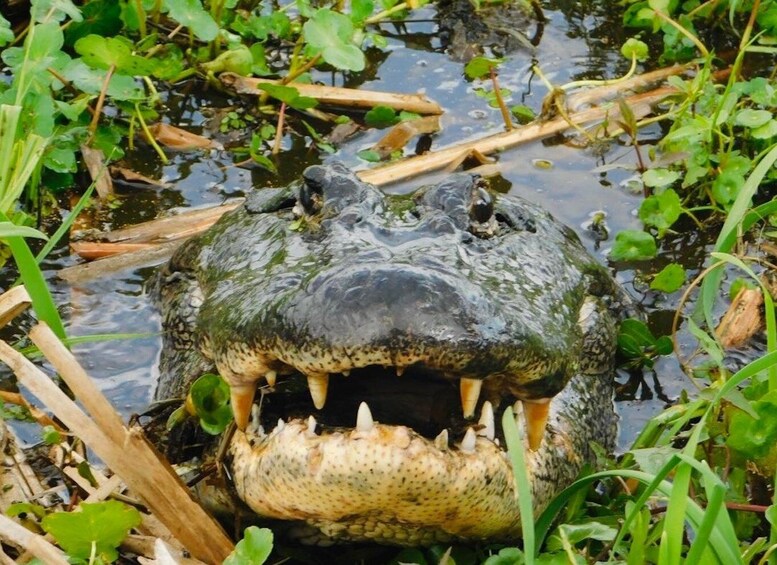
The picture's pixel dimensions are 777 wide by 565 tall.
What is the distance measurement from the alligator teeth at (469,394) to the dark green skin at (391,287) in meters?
0.04

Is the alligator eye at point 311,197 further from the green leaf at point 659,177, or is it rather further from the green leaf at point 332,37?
the green leaf at point 659,177

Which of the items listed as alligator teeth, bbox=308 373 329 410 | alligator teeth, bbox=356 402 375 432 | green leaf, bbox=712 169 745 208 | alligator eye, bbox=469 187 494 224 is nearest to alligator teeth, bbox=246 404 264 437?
alligator teeth, bbox=308 373 329 410

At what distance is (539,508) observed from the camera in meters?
3.07

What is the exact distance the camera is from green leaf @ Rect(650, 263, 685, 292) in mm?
4363

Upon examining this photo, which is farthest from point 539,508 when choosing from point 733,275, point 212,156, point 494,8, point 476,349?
point 494,8

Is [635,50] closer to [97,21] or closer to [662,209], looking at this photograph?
[662,209]

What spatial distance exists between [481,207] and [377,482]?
115 centimetres

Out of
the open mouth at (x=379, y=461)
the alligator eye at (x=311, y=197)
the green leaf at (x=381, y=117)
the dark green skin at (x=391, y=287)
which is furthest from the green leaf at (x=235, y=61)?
the open mouth at (x=379, y=461)

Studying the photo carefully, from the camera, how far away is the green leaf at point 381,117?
548 cm

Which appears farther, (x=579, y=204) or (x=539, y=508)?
(x=579, y=204)

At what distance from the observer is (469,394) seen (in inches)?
104

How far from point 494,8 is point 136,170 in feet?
7.56

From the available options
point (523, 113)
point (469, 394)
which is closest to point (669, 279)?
point (523, 113)

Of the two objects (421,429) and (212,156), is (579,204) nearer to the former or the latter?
(212,156)
